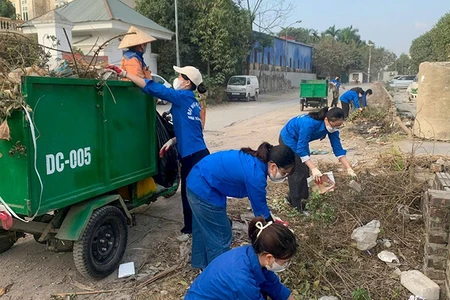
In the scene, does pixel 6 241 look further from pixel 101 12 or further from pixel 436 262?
pixel 101 12

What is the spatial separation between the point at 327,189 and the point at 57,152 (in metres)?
2.70

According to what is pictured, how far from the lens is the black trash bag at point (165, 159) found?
15.0 feet

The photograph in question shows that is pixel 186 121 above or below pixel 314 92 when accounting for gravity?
above

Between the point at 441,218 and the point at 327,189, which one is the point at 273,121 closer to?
the point at 327,189

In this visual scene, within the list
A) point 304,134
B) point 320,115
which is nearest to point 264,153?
point 304,134

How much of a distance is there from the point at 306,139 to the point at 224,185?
1.86 meters

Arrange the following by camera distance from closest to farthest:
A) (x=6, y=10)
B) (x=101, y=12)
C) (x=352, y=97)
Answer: (x=352, y=97), (x=101, y=12), (x=6, y=10)

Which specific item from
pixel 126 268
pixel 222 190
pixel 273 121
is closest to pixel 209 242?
pixel 222 190

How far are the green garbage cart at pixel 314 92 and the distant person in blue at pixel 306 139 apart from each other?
50.7 feet

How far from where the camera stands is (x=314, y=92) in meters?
20.1

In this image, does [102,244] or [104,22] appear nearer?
[102,244]

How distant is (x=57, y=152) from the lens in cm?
315

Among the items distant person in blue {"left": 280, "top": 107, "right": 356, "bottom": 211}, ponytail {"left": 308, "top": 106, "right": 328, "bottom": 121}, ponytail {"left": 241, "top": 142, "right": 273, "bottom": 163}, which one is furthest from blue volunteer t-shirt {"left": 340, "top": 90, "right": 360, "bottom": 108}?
ponytail {"left": 241, "top": 142, "right": 273, "bottom": 163}

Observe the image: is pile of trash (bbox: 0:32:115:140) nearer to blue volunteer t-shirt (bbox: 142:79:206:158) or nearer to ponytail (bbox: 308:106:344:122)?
blue volunteer t-shirt (bbox: 142:79:206:158)
